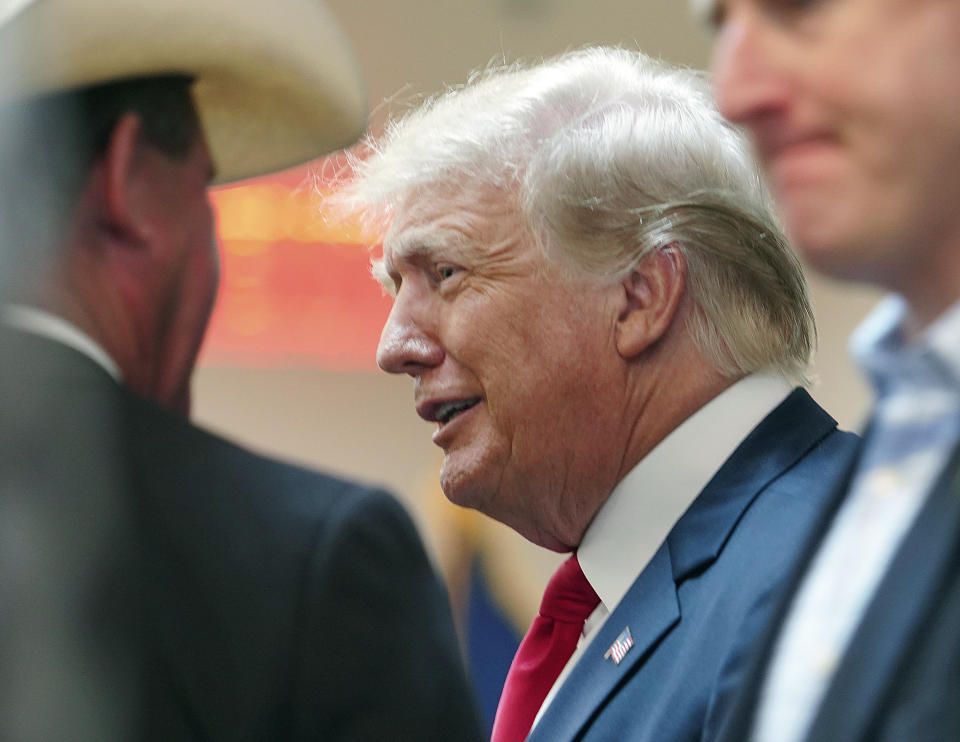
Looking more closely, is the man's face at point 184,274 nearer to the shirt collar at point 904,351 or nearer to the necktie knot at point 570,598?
the shirt collar at point 904,351

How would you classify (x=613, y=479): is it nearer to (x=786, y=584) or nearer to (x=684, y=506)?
(x=684, y=506)

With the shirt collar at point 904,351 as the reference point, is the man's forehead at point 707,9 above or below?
above

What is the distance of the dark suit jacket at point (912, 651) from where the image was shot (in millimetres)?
895

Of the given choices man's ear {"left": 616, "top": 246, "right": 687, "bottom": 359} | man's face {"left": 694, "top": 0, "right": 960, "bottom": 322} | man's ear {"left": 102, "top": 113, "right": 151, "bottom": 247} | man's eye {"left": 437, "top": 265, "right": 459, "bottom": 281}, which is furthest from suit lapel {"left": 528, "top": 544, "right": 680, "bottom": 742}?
man's ear {"left": 102, "top": 113, "right": 151, "bottom": 247}

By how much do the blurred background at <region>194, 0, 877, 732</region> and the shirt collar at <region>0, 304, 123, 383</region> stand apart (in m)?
0.08

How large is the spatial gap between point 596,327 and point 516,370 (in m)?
0.14

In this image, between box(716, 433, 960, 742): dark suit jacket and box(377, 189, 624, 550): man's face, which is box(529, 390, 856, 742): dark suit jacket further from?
box(716, 433, 960, 742): dark suit jacket

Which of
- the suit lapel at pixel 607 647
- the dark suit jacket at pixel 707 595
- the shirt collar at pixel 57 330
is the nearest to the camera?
the shirt collar at pixel 57 330

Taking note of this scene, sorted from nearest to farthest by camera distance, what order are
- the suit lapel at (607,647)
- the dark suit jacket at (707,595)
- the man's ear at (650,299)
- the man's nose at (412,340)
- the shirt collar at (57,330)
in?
the shirt collar at (57,330)
the dark suit jacket at (707,595)
the suit lapel at (607,647)
the man's nose at (412,340)
the man's ear at (650,299)

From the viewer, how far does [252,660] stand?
3.25ft

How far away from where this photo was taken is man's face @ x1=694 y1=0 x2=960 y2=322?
91cm

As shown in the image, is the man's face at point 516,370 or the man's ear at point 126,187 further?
the man's face at point 516,370

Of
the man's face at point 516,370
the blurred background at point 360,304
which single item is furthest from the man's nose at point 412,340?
the blurred background at point 360,304

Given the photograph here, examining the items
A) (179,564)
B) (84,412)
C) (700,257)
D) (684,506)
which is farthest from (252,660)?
(700,257)
